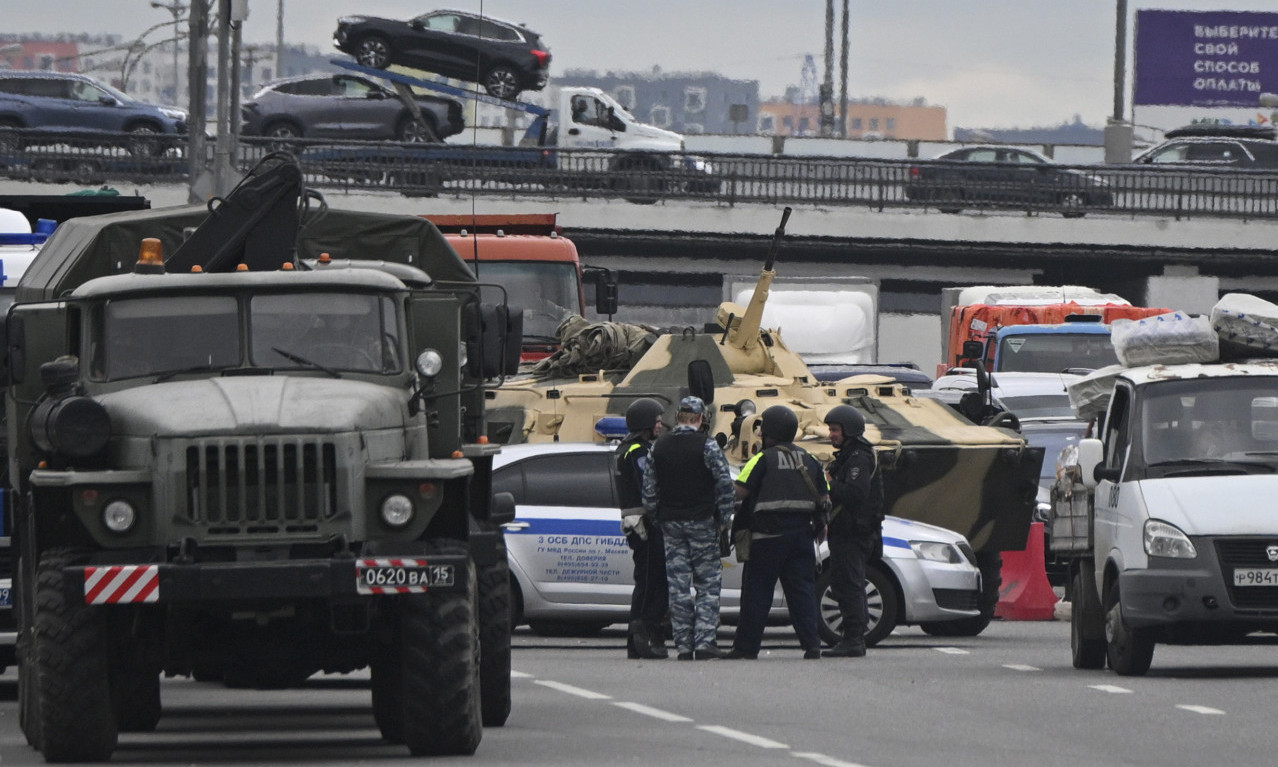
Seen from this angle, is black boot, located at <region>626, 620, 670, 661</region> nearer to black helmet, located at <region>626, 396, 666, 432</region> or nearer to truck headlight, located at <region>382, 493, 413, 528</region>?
black helmet, located at <region>626, 396, 666, 432</region>

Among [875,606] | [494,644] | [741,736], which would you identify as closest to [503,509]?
[494,644]

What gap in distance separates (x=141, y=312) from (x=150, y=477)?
115 cm

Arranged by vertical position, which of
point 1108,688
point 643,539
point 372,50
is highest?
point 372,50

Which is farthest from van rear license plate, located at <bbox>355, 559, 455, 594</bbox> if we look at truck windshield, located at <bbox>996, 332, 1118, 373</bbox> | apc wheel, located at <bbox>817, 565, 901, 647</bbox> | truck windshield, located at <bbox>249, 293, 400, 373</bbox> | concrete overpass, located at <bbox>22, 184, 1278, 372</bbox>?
concrete overpass, located at <bbox>22, 184, 1278, 372</bbox>

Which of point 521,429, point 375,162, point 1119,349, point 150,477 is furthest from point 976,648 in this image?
point 375,162

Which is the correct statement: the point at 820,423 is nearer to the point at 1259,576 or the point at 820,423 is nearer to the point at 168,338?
the point at 1259,576

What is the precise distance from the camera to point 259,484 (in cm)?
1092

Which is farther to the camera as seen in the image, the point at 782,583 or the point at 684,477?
the point at 782,583

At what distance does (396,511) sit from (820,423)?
401 inches

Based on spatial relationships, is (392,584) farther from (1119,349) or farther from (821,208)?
(821,208)

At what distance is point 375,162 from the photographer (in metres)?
47.3

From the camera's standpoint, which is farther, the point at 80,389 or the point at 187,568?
the point at 80,389

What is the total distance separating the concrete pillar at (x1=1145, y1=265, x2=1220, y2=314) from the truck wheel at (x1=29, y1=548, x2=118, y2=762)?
40695mm

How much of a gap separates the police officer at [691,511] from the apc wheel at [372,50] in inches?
1413
